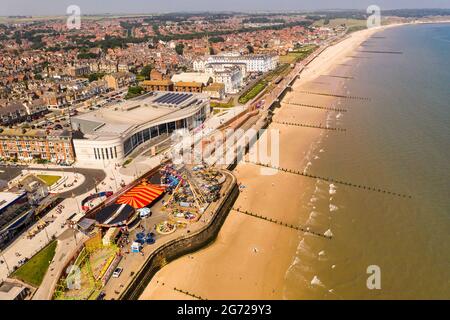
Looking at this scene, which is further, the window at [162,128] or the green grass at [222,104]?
the green grass at [222,104]

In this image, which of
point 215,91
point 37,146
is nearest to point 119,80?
point 215,91

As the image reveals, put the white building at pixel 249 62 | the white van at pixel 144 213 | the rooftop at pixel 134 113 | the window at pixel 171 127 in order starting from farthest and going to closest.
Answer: the white building at pixel 249 62 < the window at pixel 171 127 < the rooftop at pixel 134 113 < the white van at pixel 144 213

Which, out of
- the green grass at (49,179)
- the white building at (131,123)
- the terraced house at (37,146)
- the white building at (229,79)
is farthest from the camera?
the white building at (229,79)

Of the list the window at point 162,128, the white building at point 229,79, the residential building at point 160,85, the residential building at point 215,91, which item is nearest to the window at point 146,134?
the window at point 162,128

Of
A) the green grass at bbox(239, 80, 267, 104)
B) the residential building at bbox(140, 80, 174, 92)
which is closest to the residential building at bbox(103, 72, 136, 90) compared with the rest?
the residential building at bbox(140, 80, 174, 92)

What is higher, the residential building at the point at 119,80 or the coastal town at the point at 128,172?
the residential building at the point at 119,80

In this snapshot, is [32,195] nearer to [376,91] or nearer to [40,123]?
[40,123]

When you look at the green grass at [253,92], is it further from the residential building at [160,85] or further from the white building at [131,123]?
the residential building at [160,85]
